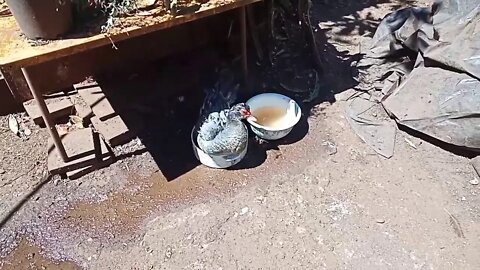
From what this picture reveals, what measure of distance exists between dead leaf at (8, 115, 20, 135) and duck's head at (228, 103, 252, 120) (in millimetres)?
1362

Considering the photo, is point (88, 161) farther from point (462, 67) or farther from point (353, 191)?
point (462, 67)

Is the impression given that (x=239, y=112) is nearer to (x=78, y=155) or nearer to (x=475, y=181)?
(x=78, y=155)

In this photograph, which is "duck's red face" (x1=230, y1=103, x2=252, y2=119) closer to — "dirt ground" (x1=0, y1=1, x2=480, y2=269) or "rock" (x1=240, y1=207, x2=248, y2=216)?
"dirt ground" (x1=0, y1=1, x2=480, y2=269)

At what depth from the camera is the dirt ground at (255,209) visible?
2.34 m

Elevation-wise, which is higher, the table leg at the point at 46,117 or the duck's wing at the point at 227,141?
the table leg at the point at 46,117

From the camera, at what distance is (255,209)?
8.34 ft

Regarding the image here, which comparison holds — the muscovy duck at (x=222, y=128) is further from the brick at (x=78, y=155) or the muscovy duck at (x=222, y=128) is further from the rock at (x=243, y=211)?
the brick at (x=78, y=155)

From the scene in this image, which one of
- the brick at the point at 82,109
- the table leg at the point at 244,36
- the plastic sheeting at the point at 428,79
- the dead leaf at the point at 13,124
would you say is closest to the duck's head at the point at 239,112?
the table leg at the point at 244,36

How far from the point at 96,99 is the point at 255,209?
48.5 inches

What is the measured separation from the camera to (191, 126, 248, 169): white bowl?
8.76 feet

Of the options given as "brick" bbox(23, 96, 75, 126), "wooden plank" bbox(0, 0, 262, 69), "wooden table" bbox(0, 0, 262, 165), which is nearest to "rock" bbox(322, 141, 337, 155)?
"wooden table" bbox(0, 0, 262, 165)

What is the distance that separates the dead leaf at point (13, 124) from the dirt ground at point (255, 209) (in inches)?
1.3

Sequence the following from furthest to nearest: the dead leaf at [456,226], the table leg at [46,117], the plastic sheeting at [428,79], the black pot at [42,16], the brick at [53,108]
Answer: the brick at [53,108], the plastic sheeting at [428,79], the dead leaf at [456,226], the table leg at [46,117], the black pot at [42,16]

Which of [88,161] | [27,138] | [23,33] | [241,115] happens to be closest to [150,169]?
[88,161]
